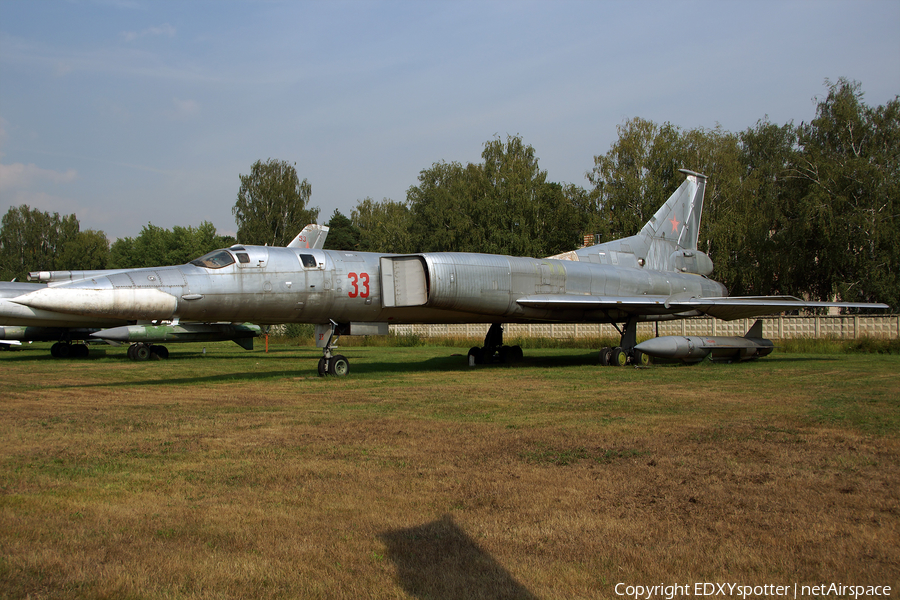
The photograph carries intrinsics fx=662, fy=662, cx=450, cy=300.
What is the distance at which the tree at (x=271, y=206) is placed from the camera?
182 ft

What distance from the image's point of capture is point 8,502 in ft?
13.5

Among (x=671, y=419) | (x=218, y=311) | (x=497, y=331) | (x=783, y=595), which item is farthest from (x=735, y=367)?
(x=783, y=595)

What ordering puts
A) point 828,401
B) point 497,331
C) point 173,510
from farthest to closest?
point 497,331, point 828,401, point 173,510

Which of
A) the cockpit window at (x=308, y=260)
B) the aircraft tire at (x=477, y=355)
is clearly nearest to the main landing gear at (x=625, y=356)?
the aircraft tire at (x=477, y=355)

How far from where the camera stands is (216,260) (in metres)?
11.7

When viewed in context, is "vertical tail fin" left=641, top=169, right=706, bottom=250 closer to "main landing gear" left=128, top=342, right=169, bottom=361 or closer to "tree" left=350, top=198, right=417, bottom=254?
"main landing gear" left=128, top=342, right=169, bottom=361

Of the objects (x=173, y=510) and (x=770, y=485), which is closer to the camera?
(x=173, y=510)

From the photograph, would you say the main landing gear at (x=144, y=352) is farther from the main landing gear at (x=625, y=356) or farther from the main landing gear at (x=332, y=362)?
the main landing gear at (x=625, y=356)

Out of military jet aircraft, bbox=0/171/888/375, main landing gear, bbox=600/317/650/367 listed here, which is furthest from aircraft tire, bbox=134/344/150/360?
main landing gear, bbox=600/317/650/367

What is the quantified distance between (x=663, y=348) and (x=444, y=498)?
1220 centimetres

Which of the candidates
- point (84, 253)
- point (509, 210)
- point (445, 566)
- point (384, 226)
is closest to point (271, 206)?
point (384, 226)

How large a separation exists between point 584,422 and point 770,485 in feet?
9.34

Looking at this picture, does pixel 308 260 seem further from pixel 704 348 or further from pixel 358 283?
pixel 704 348

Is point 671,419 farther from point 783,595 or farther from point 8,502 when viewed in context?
point 8,502
